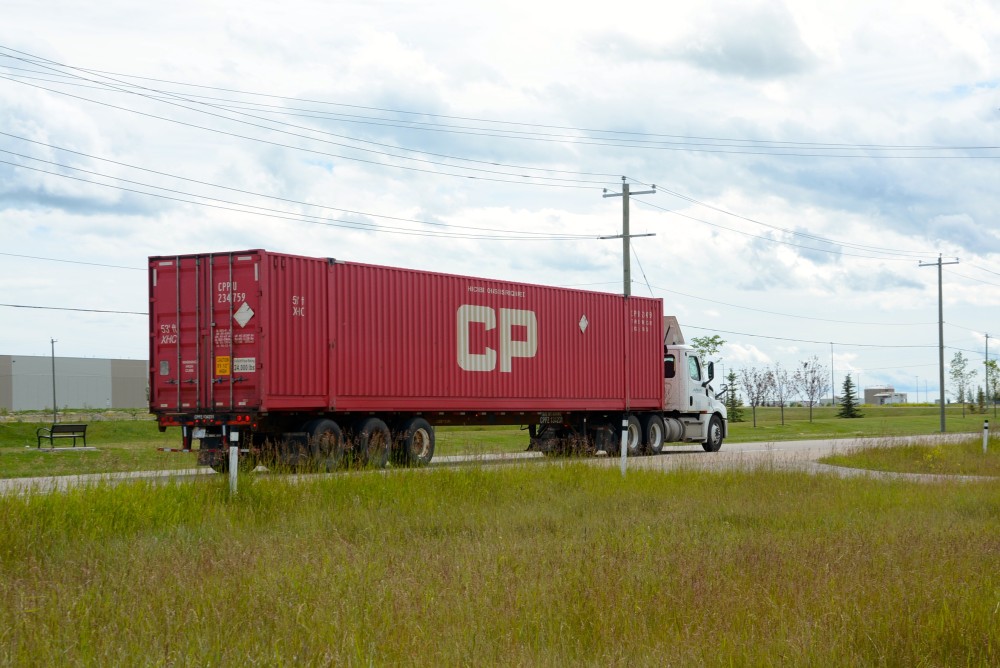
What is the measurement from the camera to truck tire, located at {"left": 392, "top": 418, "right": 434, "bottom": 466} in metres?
21.8

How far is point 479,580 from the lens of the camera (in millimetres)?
7457

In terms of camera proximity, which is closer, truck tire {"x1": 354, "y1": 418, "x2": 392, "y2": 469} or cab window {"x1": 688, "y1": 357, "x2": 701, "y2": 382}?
truck tire {"x1": 354, "y1": 418, "x2": 392, "y2": 469}

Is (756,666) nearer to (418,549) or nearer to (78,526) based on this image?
(418,549)

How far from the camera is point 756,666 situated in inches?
220

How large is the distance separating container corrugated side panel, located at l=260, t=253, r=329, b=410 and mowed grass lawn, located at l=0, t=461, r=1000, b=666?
6947mm

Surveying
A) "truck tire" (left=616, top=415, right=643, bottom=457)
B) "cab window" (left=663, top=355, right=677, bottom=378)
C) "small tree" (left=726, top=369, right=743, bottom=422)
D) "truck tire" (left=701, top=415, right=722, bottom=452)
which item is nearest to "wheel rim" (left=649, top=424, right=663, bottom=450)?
"truck tire" (left=616, top=415, right=643, bottom=457)

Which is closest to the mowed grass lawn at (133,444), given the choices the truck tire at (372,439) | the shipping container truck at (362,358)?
the shipping container truck at (362,358)

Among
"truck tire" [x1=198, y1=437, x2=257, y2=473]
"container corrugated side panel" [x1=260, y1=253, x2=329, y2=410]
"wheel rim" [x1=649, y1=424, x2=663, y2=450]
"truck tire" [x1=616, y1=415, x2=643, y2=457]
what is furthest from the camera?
"wheel rim" [x1=649, y1=424, x2=663, y2=450]

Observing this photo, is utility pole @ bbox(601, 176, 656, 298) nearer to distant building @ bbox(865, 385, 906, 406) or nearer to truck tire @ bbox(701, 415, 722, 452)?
truck tire @ bbox(701, 415, 722, 452)

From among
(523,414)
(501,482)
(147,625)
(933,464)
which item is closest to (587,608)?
(147,625)

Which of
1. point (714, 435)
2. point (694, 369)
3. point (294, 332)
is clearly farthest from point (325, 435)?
point (714, 435)

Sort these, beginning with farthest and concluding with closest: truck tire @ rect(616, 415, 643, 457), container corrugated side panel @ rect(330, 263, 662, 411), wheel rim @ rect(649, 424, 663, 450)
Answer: wheel rim @ rect(649, 424, 663, 450) < truck tire @ rect(616, 415, 643, 457) < container corrugated side panel @ rect(330, 263, 662, 411)

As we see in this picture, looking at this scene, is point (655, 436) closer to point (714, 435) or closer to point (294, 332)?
point (714, 435)

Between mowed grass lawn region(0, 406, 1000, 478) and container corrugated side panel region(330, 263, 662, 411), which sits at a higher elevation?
container corrugated side panel region(330, 263, 662, 411)
